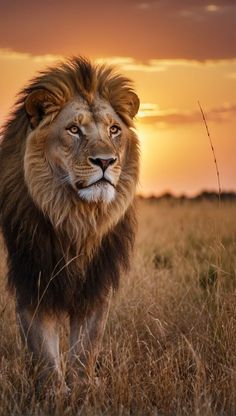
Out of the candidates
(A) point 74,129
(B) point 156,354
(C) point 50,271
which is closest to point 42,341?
(C) point 50,271

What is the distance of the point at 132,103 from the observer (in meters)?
5.33

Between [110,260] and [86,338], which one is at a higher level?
[110,260]

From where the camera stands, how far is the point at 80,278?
536 centimetres

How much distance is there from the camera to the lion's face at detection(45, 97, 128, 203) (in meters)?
4.74

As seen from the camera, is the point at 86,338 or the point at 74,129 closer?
the point at 74,129

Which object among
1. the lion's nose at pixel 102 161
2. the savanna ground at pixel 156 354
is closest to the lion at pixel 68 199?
the lion's nose at pixel 102 161

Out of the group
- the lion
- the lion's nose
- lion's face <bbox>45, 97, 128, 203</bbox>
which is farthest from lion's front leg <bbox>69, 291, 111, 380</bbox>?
the lion's nose

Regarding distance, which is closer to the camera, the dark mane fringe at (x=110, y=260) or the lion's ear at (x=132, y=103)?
the lion's ear at (x=132, y=103)

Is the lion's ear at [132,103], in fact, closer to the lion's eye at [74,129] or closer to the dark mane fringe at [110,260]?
the lion's eye at [74,129]

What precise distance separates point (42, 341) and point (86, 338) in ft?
1.06

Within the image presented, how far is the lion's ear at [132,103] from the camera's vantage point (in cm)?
529

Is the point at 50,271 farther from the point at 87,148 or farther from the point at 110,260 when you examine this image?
the point at 87,148

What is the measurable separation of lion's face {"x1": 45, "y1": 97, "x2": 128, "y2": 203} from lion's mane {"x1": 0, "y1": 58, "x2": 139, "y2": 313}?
95mm

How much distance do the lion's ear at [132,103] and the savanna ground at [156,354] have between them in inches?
31.0
